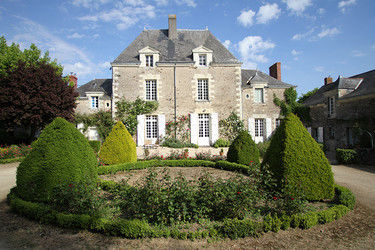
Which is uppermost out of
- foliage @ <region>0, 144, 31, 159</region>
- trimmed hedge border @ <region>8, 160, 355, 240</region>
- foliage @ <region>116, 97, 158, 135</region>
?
foliage @ <region>116, 97, 158, 135</region>

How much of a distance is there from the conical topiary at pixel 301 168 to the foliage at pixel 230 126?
31.4 feet

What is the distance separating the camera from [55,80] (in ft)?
41.3

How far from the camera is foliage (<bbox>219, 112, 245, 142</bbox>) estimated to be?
45.8 feet

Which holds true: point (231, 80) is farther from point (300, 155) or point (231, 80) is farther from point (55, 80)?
point (55, 80)

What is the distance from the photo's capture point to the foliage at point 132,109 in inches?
529

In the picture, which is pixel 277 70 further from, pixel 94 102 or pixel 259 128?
pixel 94 102

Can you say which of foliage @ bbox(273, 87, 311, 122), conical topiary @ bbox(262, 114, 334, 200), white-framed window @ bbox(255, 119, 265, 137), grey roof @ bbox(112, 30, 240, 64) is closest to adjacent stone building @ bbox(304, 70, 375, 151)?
foliage @ bbox(273, 87, 311, 122)

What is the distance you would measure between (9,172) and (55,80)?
6849mm

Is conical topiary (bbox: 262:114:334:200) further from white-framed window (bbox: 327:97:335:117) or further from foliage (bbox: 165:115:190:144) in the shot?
white-framed window (bbox: 327:97:335:117)

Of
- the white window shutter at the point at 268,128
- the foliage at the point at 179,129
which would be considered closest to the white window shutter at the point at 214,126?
the foliage at the point at 179,129

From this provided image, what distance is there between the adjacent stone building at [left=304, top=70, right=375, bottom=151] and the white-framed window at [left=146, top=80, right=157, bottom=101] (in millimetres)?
11779

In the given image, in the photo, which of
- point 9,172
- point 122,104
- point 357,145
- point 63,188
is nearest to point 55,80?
point 122,104

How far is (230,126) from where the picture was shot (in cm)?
1402

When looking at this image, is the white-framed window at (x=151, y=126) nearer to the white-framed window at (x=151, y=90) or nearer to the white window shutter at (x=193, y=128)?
the white-framed window at (x=151, y=90)
